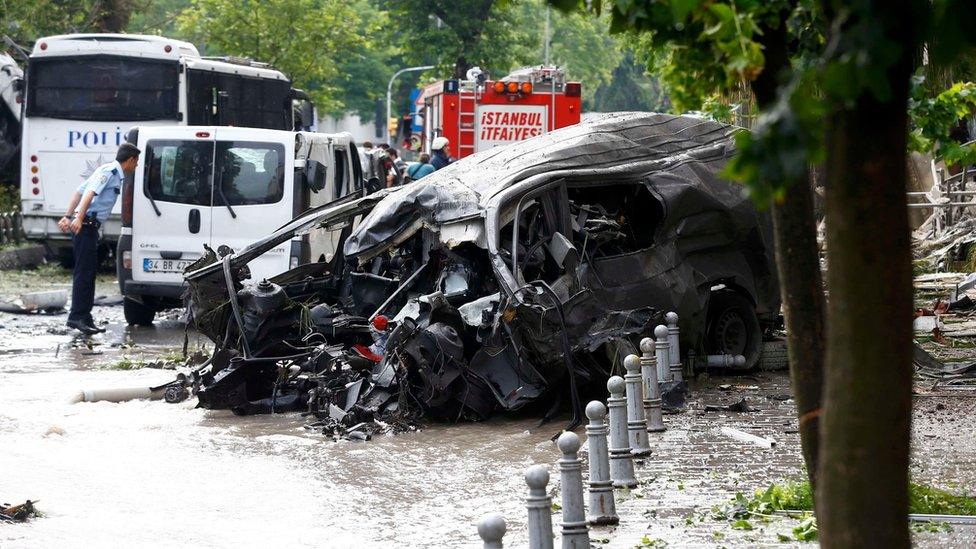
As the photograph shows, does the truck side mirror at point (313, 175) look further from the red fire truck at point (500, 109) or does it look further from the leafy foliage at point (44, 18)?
the leafy foliage at point (44, 18)

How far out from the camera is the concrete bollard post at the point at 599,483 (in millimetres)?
6551

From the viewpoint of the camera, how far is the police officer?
1417 centimetres

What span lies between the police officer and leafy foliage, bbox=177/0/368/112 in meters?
21.1

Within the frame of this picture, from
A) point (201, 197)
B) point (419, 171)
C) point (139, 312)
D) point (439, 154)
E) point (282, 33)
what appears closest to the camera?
point (201, 197)

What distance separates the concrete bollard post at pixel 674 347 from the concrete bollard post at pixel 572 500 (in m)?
4.62

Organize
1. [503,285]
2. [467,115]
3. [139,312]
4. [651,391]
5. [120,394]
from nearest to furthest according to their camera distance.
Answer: [651,391] → [503,285] → [120,394] → [139,312] → [467,115]

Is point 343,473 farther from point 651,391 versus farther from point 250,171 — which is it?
point 250,171

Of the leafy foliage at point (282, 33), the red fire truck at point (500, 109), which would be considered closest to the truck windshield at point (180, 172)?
the red fire truck at point (500, 109)

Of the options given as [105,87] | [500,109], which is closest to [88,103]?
[105,87]

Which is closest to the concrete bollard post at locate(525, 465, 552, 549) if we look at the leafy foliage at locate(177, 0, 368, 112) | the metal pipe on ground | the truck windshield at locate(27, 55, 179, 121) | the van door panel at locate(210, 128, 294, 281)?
the metal pipe on ground

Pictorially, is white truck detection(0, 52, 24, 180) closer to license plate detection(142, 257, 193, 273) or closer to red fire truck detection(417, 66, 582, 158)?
red fire truck detection(417, 66, 582, 158)

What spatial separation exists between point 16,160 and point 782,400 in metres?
18.8

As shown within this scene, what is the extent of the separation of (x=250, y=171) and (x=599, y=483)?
29.7 feet

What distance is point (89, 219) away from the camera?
14320mm
